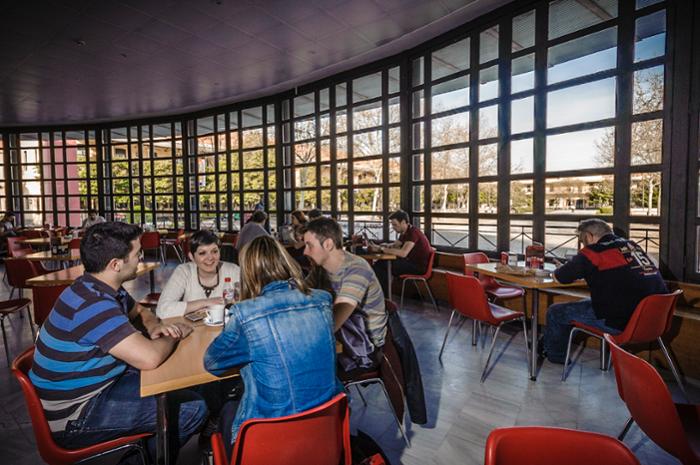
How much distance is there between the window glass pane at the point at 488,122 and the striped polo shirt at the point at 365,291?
3713 millimetres

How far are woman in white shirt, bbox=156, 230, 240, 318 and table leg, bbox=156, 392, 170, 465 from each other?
40.4 inches

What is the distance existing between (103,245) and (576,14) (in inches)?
200

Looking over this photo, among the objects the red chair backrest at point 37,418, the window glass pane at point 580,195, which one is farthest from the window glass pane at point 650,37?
the red chair backrest at point 37,418

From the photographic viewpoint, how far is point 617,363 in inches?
68.1

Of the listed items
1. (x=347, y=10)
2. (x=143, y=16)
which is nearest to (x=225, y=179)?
(x=143, y=16)

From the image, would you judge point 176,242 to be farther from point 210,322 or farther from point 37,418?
point 37,418

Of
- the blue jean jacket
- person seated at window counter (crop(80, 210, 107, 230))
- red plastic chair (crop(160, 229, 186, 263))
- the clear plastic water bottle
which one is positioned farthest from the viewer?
red plastic chair (crop(160, 229, 186, 263))

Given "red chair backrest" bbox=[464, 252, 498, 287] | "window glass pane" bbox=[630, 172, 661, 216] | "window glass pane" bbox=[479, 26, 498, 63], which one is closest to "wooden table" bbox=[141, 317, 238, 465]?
"red chair backrest" bbox=[464, 252, 498, 287]

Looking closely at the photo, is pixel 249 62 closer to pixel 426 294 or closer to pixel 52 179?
pixel 426 294

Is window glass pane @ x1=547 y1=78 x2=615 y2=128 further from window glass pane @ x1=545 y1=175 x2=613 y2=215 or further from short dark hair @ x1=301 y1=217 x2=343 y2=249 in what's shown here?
short dark hair @ x1=301 y1=217 x2=343 y2=249

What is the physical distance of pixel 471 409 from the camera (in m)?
2.81

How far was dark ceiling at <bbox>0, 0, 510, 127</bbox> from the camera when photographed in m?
4.66

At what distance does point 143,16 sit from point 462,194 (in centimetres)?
470

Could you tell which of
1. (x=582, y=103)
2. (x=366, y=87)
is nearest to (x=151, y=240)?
(x=366, y=87)
